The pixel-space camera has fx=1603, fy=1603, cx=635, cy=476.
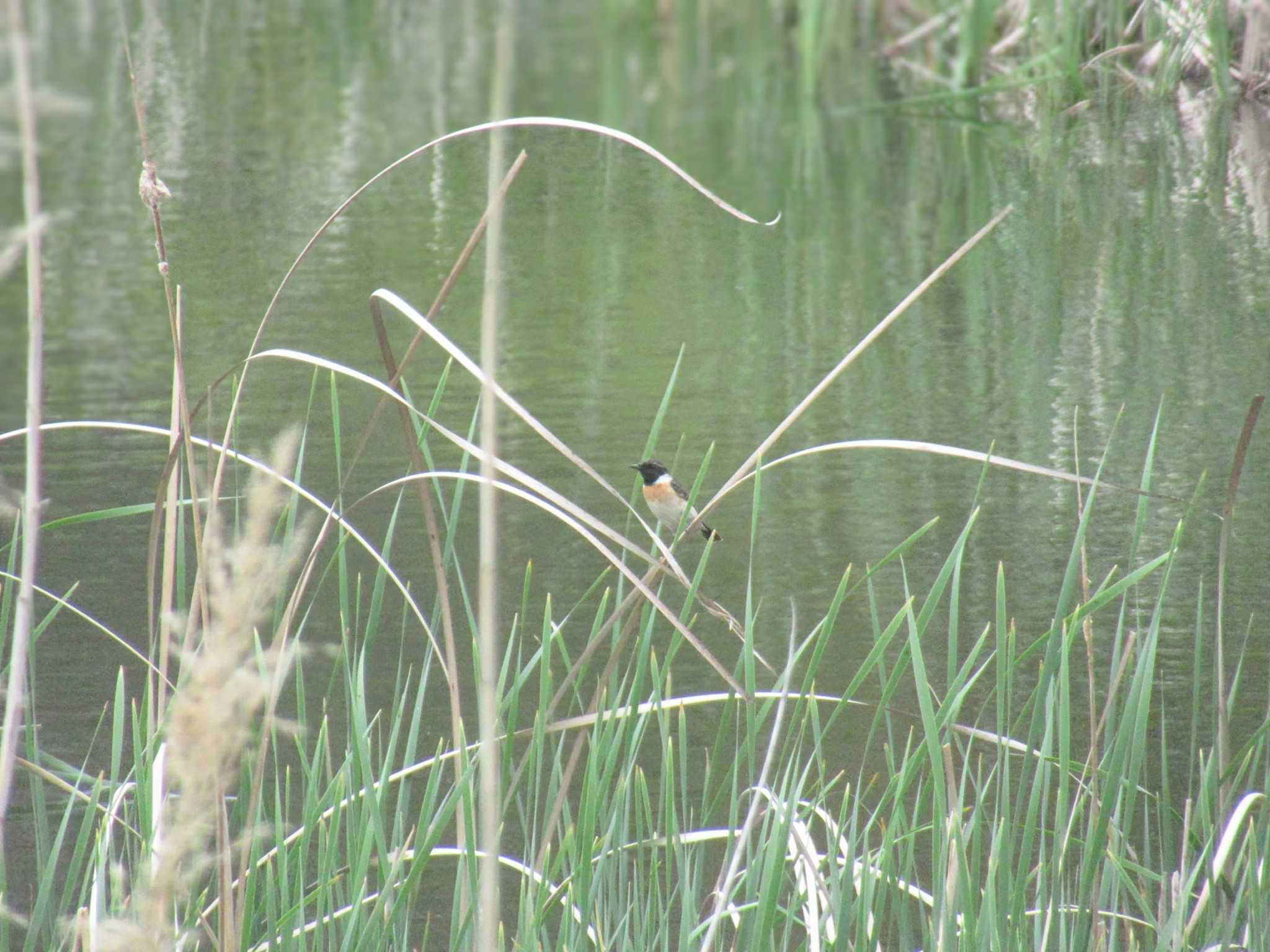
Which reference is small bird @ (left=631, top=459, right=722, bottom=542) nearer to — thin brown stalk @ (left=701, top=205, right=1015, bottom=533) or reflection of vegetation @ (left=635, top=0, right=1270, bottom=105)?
reflection of vegetation @ (left=635, top=0, right=1270, bottom=105)

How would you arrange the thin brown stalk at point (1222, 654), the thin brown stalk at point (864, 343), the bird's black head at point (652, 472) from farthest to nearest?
the bird's black head at point (652, 472), the thin brown stalk at point (1222, 654), the thin brown stalk at point (864, 343)

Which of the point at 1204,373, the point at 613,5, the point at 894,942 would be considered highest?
the point at 613,5

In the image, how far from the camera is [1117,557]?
3.04 m

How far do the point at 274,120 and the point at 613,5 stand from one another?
459cm

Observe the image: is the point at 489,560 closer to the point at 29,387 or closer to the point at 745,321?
the point at 29,387

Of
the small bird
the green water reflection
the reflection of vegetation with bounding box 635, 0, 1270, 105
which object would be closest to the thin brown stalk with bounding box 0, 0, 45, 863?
the green water reflection

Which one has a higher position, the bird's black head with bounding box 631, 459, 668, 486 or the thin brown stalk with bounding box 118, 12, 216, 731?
the thin brown stalk with bounding box 118, 12, 216, 731

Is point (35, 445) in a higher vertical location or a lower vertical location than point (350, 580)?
higher

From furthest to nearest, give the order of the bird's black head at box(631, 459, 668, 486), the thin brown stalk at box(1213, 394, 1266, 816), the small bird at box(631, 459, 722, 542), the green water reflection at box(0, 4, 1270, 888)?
the green water reflection at box(0, 4, 1270, 888) < the small bird at box(631, 459, 722, 542) < the bird's black head at box(631, 459, 668, 486) < the thin brown stalk at box(1213, 394, 1266, 816)

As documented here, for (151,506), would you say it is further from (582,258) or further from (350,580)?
(582,258)

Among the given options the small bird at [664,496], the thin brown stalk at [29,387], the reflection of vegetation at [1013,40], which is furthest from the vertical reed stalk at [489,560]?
the reflection of vegetation at [1013,40]

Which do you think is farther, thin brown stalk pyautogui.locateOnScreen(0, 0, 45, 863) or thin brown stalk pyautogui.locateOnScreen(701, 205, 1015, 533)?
thin brown stalk pyautogui.locateOnScreen(701, 205, 1015, 533)

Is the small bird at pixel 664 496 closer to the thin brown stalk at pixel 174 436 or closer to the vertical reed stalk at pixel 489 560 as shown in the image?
the thin brown stalk at pixel 174 436

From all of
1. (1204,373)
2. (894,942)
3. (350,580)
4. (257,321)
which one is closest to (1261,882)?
(894,942)
